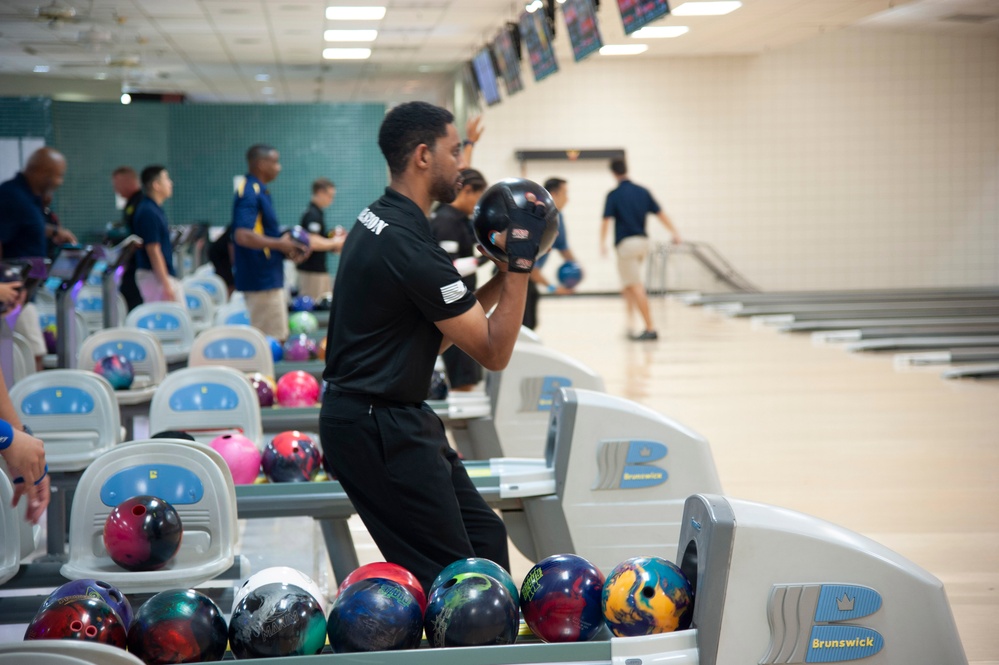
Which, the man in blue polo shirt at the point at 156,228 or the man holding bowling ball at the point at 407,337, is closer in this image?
the man holding bowling ball at the point at 407,337

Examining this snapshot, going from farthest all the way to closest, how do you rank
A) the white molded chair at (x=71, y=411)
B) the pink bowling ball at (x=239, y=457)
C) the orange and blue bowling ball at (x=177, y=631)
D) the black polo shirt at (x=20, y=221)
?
the black polo shirt at (x=20, y=221)
the white molded chair at (x=71, y=411)
the pink bowling ball at (x=239, y=457)
the orange and blue bowling ball at (x=177, y=631)

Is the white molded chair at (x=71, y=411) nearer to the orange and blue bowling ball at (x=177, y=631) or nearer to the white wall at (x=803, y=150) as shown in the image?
the orange and blue bowling ball at (x=177, y=631)

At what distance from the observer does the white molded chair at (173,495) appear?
2.68 meters

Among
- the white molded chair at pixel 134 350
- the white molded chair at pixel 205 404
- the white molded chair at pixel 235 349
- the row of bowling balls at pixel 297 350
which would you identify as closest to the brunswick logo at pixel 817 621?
the white molded chair at pixel 205 404

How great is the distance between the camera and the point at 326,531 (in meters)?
3.36

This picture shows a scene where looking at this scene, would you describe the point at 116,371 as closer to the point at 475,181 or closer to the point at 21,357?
the point at 21,357

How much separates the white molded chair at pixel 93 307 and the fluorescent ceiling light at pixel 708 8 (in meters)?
6.46

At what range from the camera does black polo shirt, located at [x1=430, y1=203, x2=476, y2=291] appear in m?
5.48

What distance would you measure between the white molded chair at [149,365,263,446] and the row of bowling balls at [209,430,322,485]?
30 centimetres

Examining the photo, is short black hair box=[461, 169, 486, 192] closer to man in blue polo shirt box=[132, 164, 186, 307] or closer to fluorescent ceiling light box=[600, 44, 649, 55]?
man in blue polo shirt box=[132, 164, 186, 307]

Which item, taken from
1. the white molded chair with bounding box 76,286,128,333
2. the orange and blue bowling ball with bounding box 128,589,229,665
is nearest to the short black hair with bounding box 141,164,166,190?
the white molded chair with bounding box 76,286,128,333

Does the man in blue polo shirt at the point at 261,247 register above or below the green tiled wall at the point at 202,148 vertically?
below

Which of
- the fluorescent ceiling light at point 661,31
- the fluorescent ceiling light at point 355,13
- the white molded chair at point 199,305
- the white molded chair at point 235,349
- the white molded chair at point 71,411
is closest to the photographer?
the white molded chair at point 71,411

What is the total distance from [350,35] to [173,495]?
10745 mm
